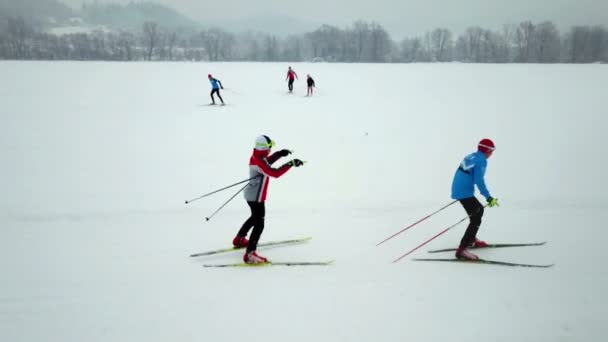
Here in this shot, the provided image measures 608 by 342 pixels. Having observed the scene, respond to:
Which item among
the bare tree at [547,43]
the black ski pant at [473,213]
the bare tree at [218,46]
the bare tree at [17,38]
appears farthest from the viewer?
the bare tree at [218,46]

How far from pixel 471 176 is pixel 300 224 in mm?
2942

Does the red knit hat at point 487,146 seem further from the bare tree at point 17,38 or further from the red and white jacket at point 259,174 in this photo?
the bare tree at point 17,38

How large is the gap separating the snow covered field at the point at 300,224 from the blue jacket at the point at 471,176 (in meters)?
0.97

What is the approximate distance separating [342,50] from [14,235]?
91430 mm

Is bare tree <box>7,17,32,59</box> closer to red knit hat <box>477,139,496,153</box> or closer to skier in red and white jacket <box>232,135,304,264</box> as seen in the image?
skier in red and white jacket <box>232,135,304,264</box>

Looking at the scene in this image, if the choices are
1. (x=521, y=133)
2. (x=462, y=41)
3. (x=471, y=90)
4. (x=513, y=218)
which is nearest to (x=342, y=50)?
(x=462, y=41)

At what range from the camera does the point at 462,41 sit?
93.4 meters

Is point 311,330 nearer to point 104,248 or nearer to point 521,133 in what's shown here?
point 104,248

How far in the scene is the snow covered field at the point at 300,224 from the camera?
12.6 feet

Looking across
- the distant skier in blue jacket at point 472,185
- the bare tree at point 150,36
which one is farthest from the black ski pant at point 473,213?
the bare tree at point 150,36

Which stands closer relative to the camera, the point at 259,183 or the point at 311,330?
→ the point at 311,330

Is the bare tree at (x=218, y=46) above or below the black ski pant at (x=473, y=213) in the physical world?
above

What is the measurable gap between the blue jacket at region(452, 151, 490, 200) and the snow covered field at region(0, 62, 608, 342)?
97cm

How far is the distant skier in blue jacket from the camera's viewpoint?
4613 mm
